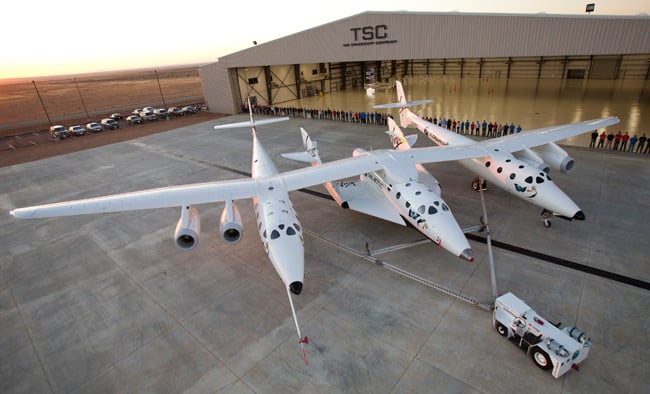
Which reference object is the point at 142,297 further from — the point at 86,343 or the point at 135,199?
the point at 135,199

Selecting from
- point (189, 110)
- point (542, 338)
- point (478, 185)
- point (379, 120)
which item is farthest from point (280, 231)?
point (189, 110)

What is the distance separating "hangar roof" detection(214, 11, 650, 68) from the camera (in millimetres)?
24016

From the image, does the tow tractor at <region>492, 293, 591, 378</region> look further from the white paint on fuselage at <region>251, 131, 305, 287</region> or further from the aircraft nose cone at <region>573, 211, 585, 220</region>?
the aircraft nose cone at <region>573, 211, 585, 220</region>

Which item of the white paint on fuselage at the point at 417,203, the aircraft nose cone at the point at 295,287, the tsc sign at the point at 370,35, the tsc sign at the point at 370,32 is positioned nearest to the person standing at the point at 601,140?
the white paint on fuselage at the point at 417,203

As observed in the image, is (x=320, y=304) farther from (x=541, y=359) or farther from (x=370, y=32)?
(x=370, y=32)

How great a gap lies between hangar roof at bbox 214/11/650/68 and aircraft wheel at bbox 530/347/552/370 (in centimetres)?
2672

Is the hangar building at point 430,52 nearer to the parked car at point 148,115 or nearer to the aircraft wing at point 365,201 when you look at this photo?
the parked car at point 148,115

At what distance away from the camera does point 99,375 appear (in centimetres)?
977

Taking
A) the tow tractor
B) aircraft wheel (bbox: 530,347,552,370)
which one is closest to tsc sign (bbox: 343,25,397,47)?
the tow tractor

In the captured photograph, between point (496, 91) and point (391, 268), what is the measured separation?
48.7 meters

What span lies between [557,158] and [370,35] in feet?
83.1

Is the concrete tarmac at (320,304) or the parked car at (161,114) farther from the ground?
the parked car at (161,114)

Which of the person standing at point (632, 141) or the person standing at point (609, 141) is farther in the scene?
the person standing at point (609, 141)

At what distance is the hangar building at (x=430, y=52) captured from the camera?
25.1 metres
